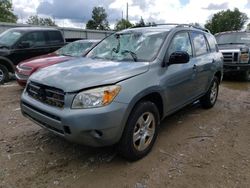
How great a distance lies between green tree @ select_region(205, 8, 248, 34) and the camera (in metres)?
69.8

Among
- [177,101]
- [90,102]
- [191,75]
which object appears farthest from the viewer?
[191,75]

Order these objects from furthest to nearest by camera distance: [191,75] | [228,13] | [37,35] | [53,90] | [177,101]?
[228,13], [37,35], [191,75], [177,101], [53,90]

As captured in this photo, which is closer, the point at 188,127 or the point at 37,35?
the point at 188,127

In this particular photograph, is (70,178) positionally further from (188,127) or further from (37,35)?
(37,35)

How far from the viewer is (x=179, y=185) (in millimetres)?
3180

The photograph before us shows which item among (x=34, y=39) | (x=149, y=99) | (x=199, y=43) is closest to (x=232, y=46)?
(x=199, y=43)

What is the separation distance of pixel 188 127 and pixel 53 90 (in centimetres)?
269

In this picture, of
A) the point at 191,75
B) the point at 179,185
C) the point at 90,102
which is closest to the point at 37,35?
the point at 191,75

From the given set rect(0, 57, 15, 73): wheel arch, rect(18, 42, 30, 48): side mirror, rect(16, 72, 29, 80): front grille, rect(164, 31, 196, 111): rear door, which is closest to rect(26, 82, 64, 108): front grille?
rect(164, 31, 196, 111): rear door

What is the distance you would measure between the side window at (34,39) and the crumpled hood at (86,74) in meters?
6.07

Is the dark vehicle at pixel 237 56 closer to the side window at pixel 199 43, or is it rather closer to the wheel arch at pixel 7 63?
the side window at pixel 199 43

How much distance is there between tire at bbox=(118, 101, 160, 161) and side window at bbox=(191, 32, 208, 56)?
2050 mm

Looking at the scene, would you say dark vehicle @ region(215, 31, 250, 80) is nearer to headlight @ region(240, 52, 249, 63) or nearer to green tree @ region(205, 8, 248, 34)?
headlight @ region(240, 52, 249, 63)

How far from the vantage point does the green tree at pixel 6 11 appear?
57188 mm
